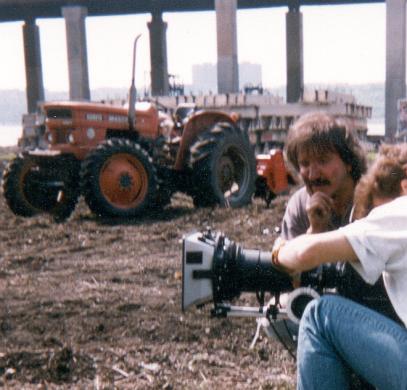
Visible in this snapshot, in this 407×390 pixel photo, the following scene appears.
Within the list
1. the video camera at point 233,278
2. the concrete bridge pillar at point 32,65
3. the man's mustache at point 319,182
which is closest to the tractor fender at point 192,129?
the man's mustache at point 319,182

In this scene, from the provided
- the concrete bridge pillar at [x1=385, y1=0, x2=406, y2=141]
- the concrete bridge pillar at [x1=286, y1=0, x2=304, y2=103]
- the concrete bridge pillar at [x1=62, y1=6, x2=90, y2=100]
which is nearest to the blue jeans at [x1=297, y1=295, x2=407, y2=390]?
the concrete bridge pillar at [x1=385, y1=0, x2=406, y2=141]

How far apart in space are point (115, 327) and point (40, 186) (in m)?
4.39

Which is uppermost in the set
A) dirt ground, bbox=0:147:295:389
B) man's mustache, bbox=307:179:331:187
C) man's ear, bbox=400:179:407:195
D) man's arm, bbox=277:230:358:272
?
man's ear, bbox=400:179:407:195

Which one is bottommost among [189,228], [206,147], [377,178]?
[189,228]

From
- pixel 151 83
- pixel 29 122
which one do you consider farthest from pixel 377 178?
pixel 151 83

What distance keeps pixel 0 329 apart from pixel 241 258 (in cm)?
221

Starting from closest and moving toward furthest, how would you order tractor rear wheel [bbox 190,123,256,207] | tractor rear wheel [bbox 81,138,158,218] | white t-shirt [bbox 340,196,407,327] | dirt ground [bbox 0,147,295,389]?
white t-shirt [bbox 340,196,407,327] < dirt ground [bbox 0,147,295,389] < tractor rear wheel [bbox 81,138,158,218] < tractor rear wheel [bbox 190,123,256,207]

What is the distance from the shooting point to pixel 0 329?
424cm

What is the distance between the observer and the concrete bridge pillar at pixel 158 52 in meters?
22.7

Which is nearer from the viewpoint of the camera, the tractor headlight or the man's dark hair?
the man's dark hair

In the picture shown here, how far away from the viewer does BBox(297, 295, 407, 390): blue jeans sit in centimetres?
210

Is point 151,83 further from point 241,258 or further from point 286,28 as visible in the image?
point 241,258

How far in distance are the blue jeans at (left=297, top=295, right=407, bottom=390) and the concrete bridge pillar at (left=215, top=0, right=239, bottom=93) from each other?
52.7ft

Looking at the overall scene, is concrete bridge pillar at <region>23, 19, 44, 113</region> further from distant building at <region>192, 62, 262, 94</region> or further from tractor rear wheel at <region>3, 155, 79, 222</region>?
distant building at <region>192, 62, 262, 94</region>
